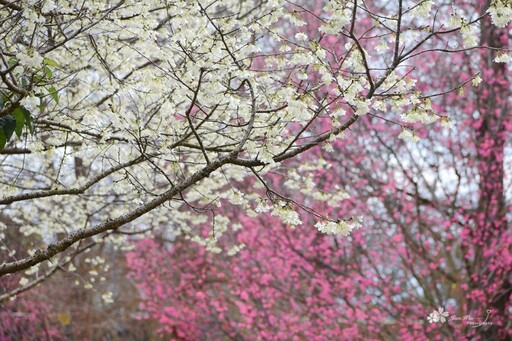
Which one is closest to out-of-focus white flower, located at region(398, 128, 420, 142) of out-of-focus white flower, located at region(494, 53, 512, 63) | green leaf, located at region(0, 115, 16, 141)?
out-of-focus white flower, located at region(494, 53, 512, 63)

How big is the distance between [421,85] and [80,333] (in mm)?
9823

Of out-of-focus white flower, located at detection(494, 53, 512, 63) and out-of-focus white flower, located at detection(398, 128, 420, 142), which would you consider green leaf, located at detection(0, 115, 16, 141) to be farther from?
out-of-focus white flower, located at detection(494, 53, 512, 63)

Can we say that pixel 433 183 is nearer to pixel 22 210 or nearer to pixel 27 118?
pixel 22 210

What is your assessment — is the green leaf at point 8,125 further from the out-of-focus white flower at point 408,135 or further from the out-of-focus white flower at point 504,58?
the out-of-focus white flower at point 504,58

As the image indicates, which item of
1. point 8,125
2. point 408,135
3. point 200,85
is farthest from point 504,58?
point 8,125

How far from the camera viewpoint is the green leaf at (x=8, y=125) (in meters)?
3.33

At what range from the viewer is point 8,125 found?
11.0 feet

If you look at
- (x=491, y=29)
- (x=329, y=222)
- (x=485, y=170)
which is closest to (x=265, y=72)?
(x=329, y=222)

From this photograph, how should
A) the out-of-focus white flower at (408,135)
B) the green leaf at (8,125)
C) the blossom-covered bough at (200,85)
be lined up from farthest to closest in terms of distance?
the out-of-focus white flower at (408,135) → the green leaf at (8,125) → the blossom-covered bough at (200,85)

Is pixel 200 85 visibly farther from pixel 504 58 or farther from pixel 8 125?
pixel 504 58

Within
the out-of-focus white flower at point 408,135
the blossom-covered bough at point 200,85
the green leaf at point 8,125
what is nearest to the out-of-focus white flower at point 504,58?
the blossom-covered bough at point 200,85

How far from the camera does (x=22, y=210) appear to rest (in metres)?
6.81

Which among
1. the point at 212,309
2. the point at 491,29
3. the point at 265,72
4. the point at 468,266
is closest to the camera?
the point at 265,72

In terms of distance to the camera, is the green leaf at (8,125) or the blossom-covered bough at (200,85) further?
the green leaf at (8,125)
